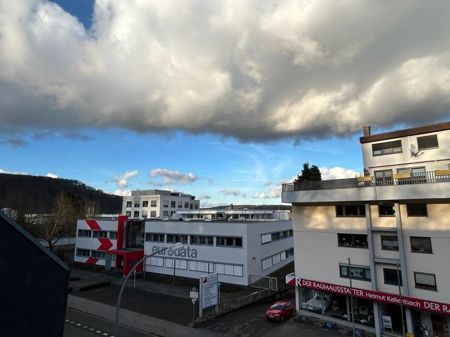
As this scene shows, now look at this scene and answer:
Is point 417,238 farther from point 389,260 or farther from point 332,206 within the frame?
point 332,206

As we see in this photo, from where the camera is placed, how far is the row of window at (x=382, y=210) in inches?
865

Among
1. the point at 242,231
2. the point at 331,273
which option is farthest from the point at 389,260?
the point at 242,231

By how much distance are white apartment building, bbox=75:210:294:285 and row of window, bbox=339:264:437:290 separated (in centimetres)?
1362

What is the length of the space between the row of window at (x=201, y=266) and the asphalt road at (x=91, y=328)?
1461cm

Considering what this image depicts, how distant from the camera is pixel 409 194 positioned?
21469mm

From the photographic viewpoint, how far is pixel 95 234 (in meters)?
50.6

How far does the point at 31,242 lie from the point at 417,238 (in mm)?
23111

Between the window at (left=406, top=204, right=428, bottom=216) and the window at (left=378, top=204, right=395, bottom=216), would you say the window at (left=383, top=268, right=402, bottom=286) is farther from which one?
the window at (left=406, top=204, right=428, bottom=216)

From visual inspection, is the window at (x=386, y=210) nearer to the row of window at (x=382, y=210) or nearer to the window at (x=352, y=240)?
the row of window at (x=382, y=210)

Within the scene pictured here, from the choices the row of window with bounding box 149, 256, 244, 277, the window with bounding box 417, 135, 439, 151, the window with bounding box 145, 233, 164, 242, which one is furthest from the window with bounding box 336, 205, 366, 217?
the window with bounding box 145, 233, 164, 242

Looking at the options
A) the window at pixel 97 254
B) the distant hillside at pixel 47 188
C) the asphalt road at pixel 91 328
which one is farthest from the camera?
the distant hillside at pixel 47 188

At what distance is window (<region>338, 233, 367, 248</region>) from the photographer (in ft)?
80.5

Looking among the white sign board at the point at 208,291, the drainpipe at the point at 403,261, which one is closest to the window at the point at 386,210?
the drainpipe at the point at 403,261

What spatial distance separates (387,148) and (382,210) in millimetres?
6268
